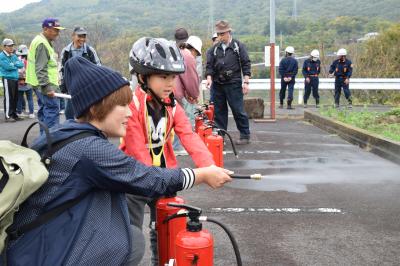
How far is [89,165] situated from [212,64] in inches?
266

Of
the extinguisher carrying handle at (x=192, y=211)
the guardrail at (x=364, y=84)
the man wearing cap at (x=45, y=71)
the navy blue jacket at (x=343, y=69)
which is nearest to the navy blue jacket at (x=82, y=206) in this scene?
the extinguisher carrying handle at (x=192, y=211)

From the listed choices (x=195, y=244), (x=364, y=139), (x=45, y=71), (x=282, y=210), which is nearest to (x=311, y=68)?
(x=364, y=139)

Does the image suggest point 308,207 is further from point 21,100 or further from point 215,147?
point 21,100

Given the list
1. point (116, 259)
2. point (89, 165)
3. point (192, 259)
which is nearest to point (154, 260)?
point (192, 259)

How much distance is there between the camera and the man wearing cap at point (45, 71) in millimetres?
7566

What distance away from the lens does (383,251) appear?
413 cm

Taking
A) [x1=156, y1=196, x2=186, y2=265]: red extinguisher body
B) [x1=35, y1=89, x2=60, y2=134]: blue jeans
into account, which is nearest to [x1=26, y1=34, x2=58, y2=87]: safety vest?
[x1=35, y1=89, x2=60, y2=134]: blue jeans

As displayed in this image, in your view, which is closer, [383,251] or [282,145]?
[383,251]

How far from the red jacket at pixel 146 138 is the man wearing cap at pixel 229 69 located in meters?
5.16

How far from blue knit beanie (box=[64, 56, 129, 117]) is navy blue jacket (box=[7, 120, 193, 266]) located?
0.12 m

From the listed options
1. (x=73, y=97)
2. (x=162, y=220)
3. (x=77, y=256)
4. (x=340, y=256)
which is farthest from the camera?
(x=340, y=256)

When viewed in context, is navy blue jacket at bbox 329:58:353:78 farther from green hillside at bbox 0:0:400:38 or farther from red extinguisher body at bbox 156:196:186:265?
green hillside at bbox 0:0:400:38

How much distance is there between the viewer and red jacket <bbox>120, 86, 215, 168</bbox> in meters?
3.23

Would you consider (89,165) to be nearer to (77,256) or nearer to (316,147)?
(77,256)
